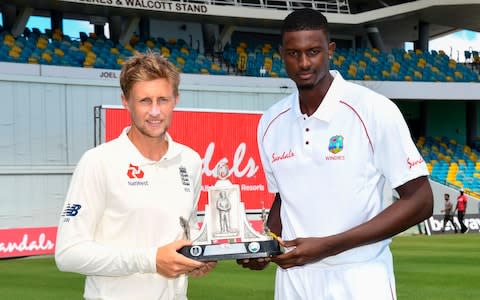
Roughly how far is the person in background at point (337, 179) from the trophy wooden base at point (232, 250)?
0.17ft

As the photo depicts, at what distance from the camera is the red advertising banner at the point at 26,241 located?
19.9 m

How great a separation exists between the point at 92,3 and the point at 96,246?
2969 cm

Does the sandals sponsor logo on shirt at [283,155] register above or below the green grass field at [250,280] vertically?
above

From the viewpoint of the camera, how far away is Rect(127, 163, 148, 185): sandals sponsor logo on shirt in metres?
3.61

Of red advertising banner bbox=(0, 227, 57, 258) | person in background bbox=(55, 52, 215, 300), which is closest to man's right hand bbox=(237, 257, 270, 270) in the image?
person in background bbox=(55, 52, 215, 300)

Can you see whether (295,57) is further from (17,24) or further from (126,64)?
(17,24)

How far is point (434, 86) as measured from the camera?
37469 millimetres

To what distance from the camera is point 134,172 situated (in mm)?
3627

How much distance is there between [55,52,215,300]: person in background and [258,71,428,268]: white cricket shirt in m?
0.51

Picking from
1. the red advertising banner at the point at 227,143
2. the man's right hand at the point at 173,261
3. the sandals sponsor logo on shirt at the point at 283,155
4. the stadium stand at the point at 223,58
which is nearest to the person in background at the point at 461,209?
the stadium stand at the point at 223,58

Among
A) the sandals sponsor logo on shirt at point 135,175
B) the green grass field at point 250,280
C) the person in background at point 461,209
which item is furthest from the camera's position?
the person in background at point 461,209

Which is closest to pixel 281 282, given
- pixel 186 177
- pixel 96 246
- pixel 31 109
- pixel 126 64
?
pixel 186 177

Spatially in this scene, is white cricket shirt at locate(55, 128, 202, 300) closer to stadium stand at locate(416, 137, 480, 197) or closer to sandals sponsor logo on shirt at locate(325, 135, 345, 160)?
sandals sponsor logo on shirt at locate(325, 135, 345, 160)

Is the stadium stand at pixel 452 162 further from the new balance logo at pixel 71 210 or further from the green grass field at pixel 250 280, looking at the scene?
the new balance logo at pixel 71 210
